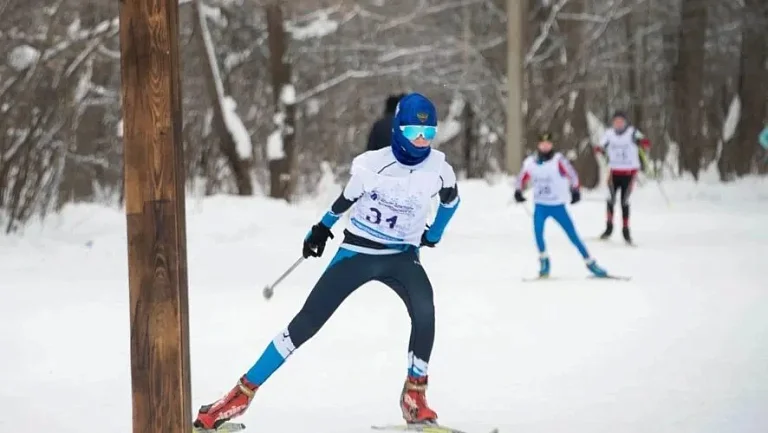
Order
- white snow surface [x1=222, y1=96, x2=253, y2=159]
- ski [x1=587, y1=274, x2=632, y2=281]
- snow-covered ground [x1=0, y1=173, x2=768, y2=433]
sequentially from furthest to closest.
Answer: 1. white snow surface [x1=222, y1=96, x2=253, y2=159]
2. ski [x1=587, y1=274, x2=632, y2=281]
3. snow-covered ground [x1=0, y1=173, x2=768, y2=433]

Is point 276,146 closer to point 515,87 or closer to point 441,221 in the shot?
point 515,87

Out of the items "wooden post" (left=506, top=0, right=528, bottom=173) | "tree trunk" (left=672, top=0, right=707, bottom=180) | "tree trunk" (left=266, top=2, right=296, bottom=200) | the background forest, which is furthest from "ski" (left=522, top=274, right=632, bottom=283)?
"tree trunk" (left=672, top=0, right=707, bottom=180)

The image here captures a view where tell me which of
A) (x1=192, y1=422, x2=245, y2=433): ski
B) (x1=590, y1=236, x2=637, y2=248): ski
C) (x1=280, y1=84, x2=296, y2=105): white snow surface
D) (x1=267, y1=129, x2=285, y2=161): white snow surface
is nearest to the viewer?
(x1=192, y1=422, x2=245, y2=433): ski

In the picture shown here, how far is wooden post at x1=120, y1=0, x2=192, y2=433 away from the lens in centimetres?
411

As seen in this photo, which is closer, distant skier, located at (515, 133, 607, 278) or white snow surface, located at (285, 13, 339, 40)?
distant skier, located at (515, 133, 607, 278)

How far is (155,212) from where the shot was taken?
13.7ft

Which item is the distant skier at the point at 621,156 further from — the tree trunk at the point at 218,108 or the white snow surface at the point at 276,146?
the white snow surface at the point at 276,146

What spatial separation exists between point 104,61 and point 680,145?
52.7ft

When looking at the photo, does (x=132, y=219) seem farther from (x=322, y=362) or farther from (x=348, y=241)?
(x=322, y=362)

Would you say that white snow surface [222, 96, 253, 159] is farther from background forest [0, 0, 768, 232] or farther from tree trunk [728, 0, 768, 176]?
tree trunk [728, 0, 768, 176]

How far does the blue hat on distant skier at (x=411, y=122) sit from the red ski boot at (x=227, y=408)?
140 centimetres

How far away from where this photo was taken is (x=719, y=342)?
8148 millimetres

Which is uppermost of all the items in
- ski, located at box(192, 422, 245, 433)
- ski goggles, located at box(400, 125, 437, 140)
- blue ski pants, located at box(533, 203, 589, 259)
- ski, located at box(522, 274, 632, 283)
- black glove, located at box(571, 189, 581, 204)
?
ski goggles, located at box(400, 125, 437, 140)

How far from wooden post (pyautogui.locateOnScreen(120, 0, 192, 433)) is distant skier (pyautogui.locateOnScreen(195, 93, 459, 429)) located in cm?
120
